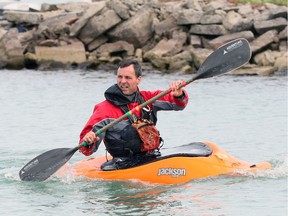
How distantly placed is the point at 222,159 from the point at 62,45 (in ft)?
73.7

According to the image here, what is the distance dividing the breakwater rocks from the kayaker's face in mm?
18122

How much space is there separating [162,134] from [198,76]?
619 cm

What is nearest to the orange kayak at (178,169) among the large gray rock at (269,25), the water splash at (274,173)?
the water splash at (274,173)

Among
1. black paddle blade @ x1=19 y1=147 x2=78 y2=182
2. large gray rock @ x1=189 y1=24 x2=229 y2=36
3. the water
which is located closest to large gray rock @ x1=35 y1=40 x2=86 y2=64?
the water

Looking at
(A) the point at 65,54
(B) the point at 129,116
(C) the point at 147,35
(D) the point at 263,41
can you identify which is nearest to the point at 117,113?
(B) the point at 129,116

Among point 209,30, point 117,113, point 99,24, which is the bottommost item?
point 99,24

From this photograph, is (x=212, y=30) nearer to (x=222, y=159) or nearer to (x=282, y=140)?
(x=282, y=140)

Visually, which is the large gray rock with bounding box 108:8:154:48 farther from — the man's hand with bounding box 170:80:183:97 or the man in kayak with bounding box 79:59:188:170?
the man's hand with bounding box 170:80:183:97

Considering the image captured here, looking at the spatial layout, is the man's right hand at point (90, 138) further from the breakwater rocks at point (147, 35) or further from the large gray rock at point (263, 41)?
the large gray rock at point (263, 41)

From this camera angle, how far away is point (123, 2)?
32562 millimetres

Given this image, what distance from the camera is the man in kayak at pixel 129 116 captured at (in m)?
9.54

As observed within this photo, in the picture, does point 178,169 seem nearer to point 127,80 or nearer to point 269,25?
point 127,80

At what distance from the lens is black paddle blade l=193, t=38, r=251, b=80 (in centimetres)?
1017

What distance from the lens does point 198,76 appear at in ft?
32.8
